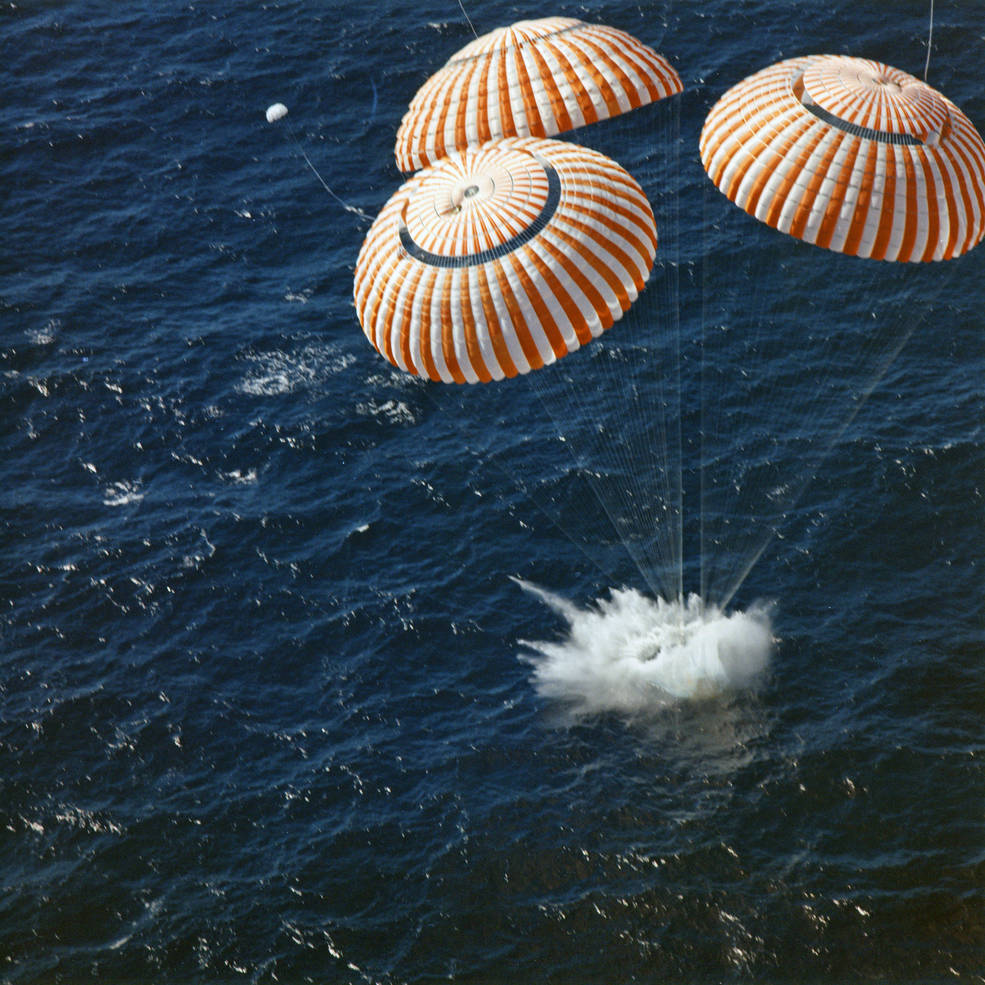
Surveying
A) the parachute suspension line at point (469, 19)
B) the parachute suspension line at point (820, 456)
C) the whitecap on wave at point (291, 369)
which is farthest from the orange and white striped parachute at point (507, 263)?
the parachute suspension line at point (469, 19)

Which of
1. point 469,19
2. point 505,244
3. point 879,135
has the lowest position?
point 469,19

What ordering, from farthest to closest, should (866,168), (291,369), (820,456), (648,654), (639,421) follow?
1. (291,369)
2. (639,421)
3. (820,456)
4. (648,654)
5. (866,168)

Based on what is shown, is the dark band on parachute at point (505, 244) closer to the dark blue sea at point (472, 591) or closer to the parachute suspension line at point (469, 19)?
the dark blue sea at point (472, 591)

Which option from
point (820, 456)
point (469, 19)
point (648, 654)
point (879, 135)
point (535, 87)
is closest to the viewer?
point (879, 135)

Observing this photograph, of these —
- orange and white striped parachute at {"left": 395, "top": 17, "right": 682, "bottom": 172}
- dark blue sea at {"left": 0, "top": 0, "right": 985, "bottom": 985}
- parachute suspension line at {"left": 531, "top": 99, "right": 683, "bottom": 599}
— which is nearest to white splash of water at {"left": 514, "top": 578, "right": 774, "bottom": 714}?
dark blue sea at {"left": 0, "top": 0, "right": 985, "bottom": 985}

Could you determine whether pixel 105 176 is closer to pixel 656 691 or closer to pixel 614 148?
pixel 614 148

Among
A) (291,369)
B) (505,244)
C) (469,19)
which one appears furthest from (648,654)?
(469,19)

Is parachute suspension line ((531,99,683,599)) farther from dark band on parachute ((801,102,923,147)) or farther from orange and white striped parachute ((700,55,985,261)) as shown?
dark band on parachute ((801,102,923,147))

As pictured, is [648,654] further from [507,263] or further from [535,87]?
[535,87]
